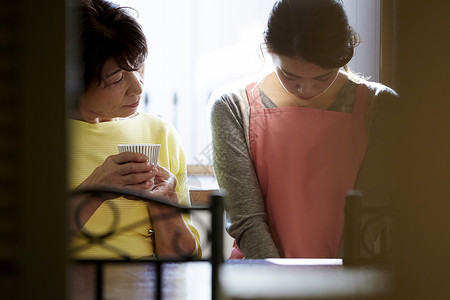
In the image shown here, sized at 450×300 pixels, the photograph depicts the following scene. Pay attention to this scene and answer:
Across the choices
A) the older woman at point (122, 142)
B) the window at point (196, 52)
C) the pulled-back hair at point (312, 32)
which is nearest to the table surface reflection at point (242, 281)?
the older woman at point (122, 142)

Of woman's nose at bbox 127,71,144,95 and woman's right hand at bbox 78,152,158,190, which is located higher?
woman's nose at bbox 127,71,144,95

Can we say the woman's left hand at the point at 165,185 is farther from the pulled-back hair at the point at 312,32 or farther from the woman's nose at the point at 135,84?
the pulled-back hair at the point at 312,32

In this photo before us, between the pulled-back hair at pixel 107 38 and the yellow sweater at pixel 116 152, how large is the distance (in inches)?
3.8

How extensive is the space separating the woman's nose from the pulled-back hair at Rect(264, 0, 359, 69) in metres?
0.26

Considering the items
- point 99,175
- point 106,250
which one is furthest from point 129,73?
point 106,250

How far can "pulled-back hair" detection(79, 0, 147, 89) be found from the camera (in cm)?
92

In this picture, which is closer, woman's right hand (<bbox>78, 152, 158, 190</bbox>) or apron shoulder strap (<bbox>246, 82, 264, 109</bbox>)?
woman's right hand (<bbox>78, 152, 158, 190</bbox>)

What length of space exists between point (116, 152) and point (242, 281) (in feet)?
1.30

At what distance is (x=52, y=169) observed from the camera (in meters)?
0.48

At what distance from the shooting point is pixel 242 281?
661 mm

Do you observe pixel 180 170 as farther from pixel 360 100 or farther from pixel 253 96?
pixel 360 100

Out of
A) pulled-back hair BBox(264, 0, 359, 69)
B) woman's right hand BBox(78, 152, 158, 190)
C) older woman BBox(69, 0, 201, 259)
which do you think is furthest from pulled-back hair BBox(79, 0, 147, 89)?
pulled-back hair BBox(264, 0, 359, 69)

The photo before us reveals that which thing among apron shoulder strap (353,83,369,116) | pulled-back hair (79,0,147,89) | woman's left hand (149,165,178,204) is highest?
pulled-back hair (79,0,147,89)

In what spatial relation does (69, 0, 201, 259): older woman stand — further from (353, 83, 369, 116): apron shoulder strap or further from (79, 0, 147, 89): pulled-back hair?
(353, 83, 369, 116): apron shoulder strap
